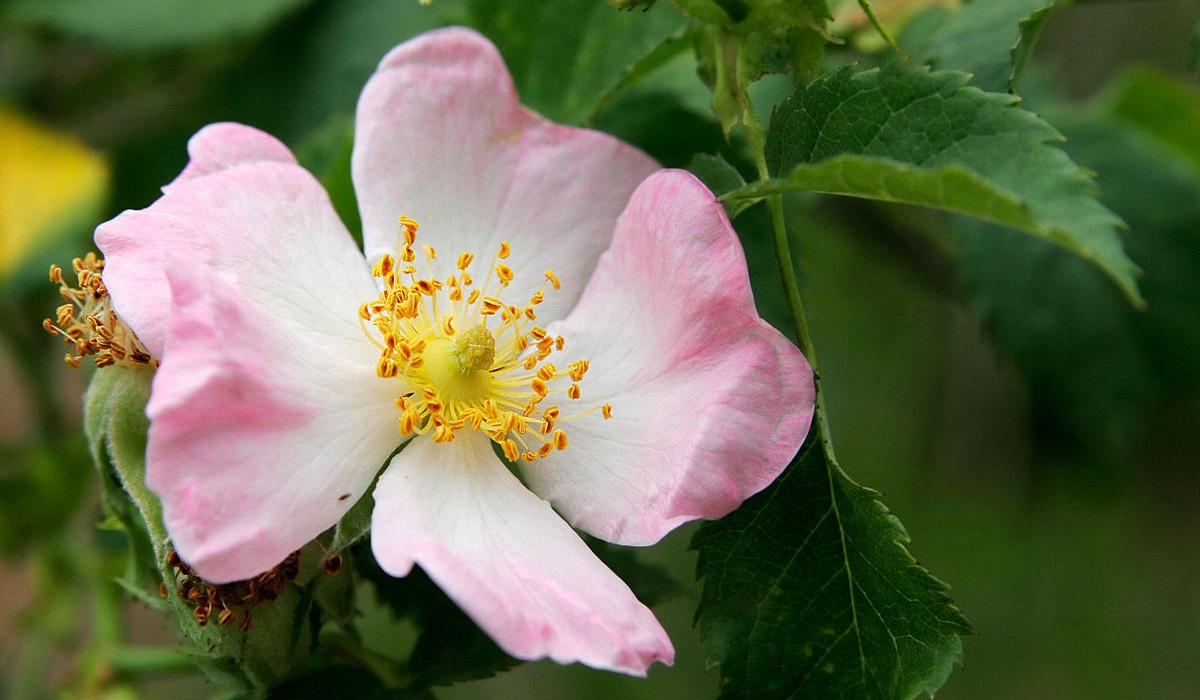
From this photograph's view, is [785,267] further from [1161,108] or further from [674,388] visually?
[1161,108]

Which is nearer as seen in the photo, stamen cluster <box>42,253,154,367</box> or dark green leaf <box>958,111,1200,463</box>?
stamen cluster <box>42,253,154,367</box>

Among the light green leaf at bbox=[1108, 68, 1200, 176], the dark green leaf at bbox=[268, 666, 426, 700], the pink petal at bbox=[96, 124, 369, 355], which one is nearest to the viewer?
the pink petal at bbox=[96, 124, 369, 355]

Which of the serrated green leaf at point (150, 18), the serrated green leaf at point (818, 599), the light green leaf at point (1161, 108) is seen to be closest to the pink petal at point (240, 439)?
the serrated green leaf at point (818, 599)

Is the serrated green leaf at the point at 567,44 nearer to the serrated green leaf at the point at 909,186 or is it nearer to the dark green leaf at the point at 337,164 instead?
the dark green leaf at the point at 337,164

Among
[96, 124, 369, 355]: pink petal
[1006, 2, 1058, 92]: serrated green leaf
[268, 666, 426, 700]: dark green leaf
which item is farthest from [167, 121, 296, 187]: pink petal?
[1006, 2, 1058, 92]: serrated green leaf

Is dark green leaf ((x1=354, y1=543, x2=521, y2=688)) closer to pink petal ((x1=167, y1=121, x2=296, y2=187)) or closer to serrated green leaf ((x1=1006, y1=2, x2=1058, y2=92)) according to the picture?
pink petal ((x1=167, y1=121, x2=296, y2=187))

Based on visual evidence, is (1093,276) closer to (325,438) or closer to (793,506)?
(793,506)

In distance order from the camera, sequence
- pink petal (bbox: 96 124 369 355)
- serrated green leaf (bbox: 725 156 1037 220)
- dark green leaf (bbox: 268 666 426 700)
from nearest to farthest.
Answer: serrated green leaf (bbox: 725 156 1037 220) → pink petal (bbox: 96 124 369 355) → dark green leaf (bbox: 268 666 426 700)

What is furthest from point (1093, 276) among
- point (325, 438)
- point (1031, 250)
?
point (325, 438)

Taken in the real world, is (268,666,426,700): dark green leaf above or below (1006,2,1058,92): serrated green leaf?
below
